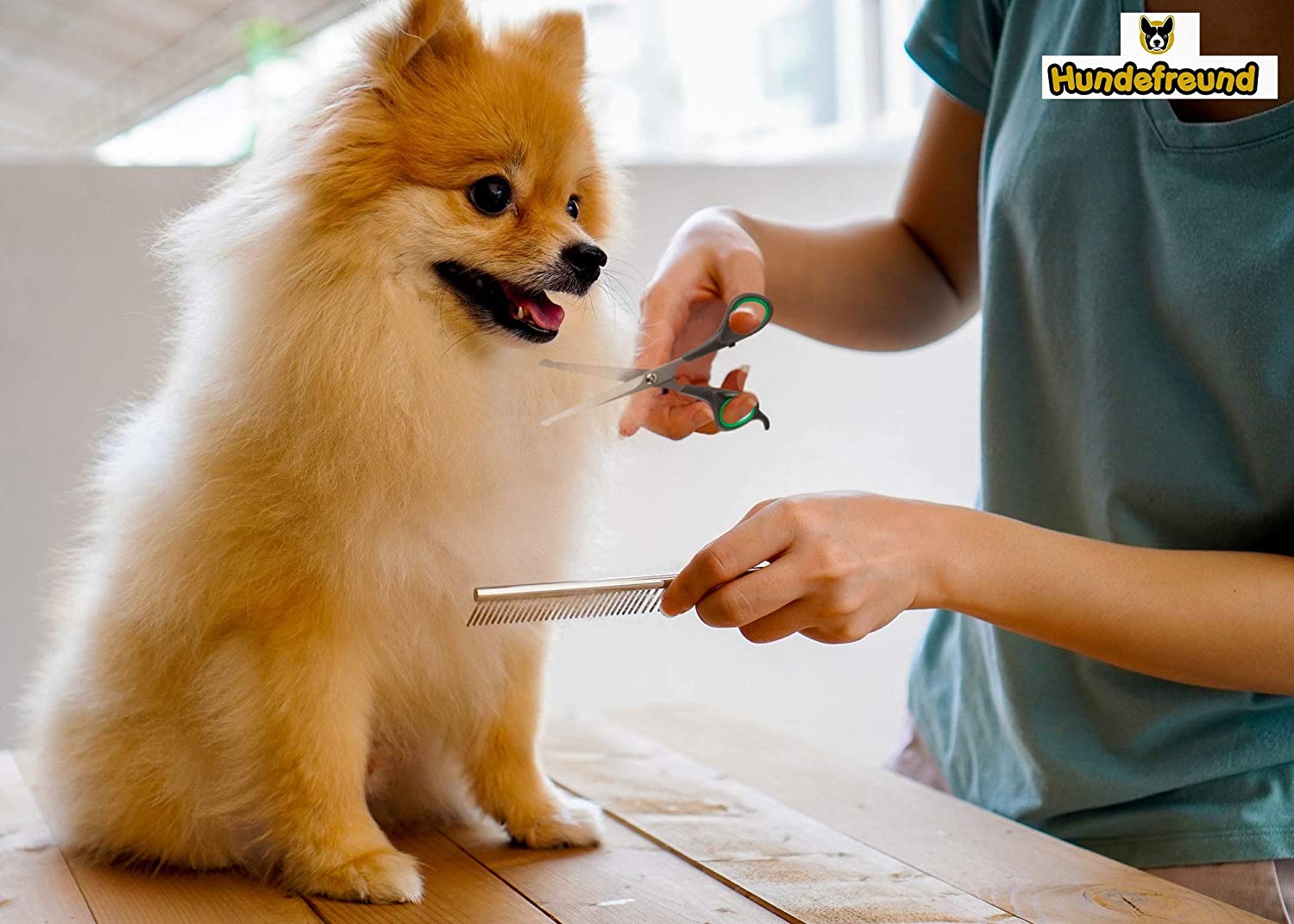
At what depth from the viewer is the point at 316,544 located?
3.41 ft

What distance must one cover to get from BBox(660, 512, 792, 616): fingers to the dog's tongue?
1.09 feet

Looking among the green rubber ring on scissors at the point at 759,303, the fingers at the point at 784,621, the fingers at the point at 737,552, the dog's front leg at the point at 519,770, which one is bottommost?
the dog's front leg at the point at 519,770

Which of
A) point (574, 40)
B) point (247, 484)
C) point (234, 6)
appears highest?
point (234, 6)

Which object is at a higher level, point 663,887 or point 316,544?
point 316,544

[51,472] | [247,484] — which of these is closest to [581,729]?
[247,484]

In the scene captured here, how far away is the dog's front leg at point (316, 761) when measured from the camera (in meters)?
1.04

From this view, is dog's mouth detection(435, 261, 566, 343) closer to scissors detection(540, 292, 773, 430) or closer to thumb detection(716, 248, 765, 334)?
scissors detection(540, 292, 773, 430)

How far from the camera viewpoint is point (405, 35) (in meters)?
1.13

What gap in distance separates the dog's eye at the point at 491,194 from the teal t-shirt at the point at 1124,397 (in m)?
0.51

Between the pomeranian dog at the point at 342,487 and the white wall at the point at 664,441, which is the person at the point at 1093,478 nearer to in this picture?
the pomeranian dog at the point at 342,487

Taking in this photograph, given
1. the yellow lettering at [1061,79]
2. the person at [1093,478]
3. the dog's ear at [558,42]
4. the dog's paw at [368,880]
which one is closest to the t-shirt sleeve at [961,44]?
the person at [1093,478]

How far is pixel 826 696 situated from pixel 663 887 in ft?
5.47

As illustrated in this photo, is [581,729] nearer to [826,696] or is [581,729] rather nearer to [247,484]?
[247,484]

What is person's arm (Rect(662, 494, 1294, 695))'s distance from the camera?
2.92 feet
